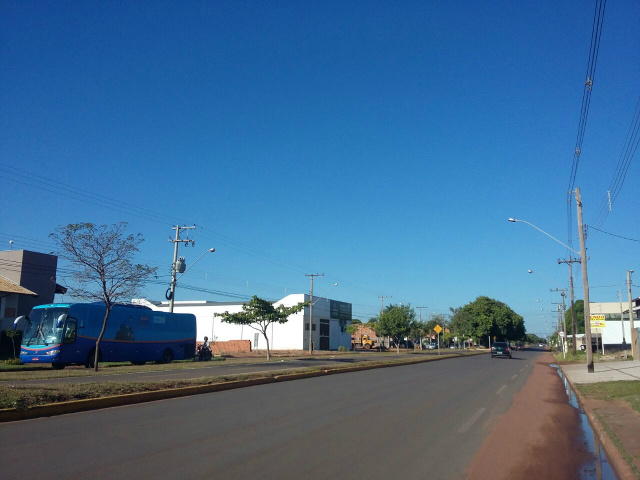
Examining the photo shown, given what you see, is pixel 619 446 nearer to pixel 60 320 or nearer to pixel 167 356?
pixel 60 320

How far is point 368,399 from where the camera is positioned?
47.1 ft

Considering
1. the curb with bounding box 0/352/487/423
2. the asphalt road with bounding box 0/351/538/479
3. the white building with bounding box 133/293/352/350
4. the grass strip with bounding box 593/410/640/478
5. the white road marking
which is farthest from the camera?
the white building with bounding box 133/293/352/350

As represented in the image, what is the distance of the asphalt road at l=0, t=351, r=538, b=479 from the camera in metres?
6.73

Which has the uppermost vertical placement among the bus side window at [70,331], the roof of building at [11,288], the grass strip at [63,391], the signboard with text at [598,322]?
the roof of building at [11,288]

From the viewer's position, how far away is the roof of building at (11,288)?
36.2 m

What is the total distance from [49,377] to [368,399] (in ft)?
38.3

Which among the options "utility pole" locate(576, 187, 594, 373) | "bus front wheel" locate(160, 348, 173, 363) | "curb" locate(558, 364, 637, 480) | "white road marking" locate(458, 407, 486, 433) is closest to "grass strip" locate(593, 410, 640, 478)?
"curb" locate(558, 364, 637, 480)

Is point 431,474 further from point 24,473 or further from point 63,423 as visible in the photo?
point 63,423

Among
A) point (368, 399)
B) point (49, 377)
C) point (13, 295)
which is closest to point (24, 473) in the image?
point (368, 399)

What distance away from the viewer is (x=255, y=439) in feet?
28.2

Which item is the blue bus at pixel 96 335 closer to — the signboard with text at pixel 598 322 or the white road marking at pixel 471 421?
the white road marking at pixel 471 421

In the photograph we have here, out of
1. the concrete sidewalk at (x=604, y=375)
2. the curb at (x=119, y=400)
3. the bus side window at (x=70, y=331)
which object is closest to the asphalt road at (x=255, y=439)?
the curb at (x=119, y=400)

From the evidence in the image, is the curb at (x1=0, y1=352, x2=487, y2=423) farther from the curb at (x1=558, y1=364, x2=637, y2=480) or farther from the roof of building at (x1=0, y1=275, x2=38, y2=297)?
the roof of building at (x1=0, y1=275, x2=38, y2=297)

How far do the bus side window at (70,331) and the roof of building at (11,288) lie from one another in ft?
40.5
